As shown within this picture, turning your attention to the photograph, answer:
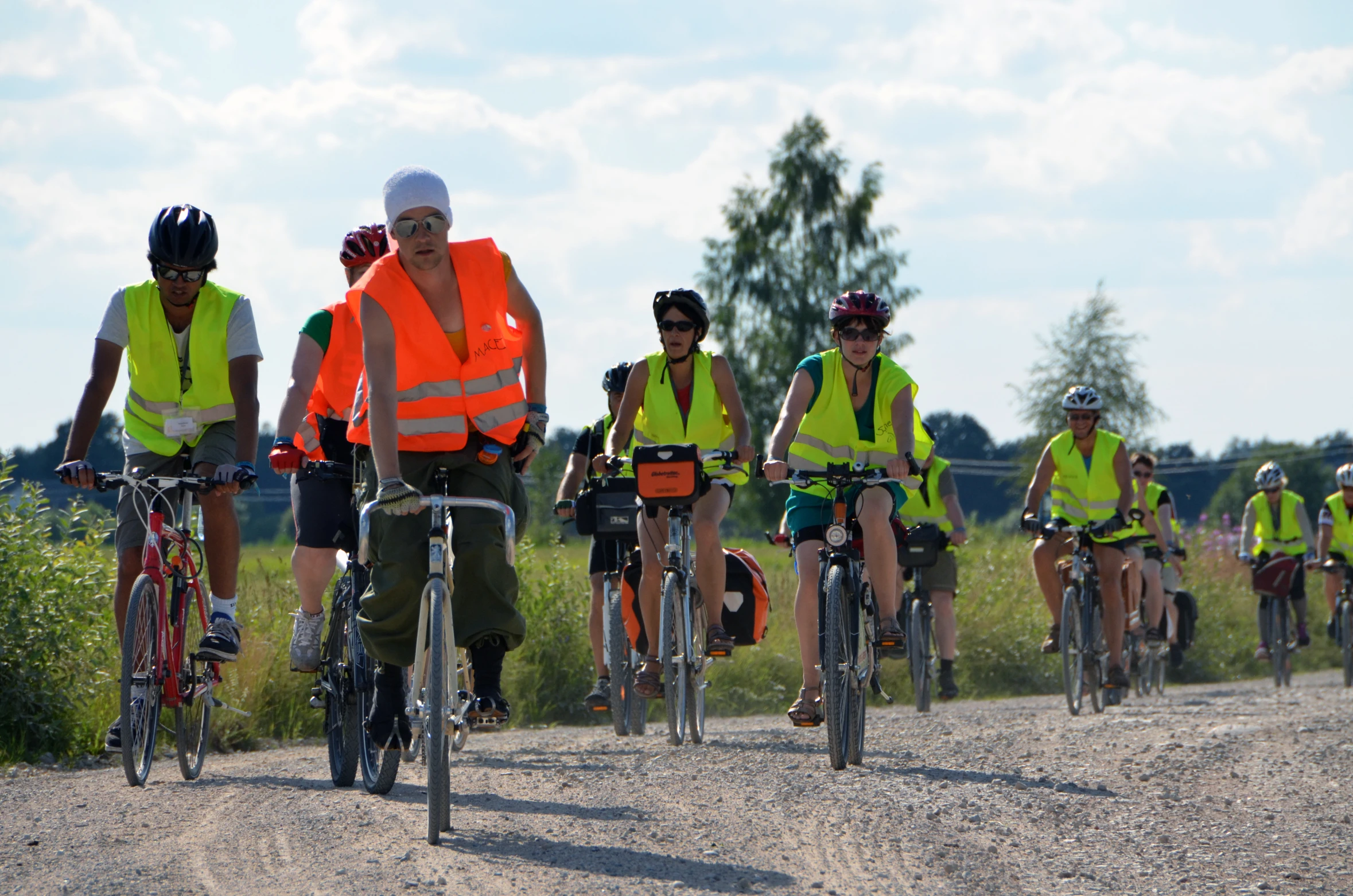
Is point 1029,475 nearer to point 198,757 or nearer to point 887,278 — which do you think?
point 887,278

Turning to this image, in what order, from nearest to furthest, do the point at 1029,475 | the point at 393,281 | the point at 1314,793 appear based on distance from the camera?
the point at 393,281
the point at 1314,793
the point at 1029,475

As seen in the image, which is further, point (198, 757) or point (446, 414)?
point (198, 757)

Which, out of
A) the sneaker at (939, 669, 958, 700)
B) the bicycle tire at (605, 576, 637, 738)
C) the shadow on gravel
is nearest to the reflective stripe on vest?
the sneaker at (939, 669, 958, 700)

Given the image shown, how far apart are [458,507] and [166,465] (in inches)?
90.4

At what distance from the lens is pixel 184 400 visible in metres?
7.06

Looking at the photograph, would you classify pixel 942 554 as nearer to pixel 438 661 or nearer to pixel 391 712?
pixel 391 712

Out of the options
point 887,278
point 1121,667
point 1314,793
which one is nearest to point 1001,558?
point 1121,667

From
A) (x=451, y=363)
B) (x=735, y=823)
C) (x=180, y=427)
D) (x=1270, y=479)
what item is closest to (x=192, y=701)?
(x=180, y=427)

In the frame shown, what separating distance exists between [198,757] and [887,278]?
3957cm

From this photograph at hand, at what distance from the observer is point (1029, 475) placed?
138 feet

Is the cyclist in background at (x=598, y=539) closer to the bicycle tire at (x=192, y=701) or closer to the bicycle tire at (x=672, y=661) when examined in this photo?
the bicycle tire at (x=672, y=661)

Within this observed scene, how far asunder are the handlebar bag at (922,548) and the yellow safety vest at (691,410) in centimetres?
319

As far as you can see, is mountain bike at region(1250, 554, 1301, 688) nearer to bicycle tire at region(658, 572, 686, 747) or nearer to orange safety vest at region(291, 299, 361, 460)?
bicycle tire at region(658, 572, 686, 747)

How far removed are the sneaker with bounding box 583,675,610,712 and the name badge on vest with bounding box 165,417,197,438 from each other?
136 inches
